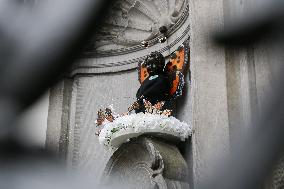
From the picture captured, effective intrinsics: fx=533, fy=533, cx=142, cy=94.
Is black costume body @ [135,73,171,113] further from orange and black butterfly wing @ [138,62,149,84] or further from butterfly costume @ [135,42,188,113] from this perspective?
orange and black butterfly wing @ [138,62,149,84]

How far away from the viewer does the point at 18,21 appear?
1.64 ft

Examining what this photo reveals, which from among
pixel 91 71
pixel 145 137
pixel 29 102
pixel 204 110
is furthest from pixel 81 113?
→ pixel 29 102

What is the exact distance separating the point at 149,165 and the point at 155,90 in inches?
38.4

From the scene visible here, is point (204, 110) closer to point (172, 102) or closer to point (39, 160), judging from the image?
point (172, 102)

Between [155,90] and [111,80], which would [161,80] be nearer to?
[155,90]

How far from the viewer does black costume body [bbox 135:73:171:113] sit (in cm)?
635

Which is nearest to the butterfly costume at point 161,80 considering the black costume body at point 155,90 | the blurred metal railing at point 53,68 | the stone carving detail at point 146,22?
the black costume body at point 155,90

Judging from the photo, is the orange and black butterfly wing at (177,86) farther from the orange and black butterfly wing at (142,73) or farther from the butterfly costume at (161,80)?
the orange and black butterfly wing at (142,73)

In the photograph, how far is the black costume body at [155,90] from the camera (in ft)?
20.8

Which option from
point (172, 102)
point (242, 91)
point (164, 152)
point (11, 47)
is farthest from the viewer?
point (172, 102)

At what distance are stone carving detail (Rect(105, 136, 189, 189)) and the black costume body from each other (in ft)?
1.72

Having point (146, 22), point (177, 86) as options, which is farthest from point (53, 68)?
point (146, 22)

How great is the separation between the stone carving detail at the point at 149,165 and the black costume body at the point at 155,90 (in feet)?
1.72

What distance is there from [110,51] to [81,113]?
1.09 metres
